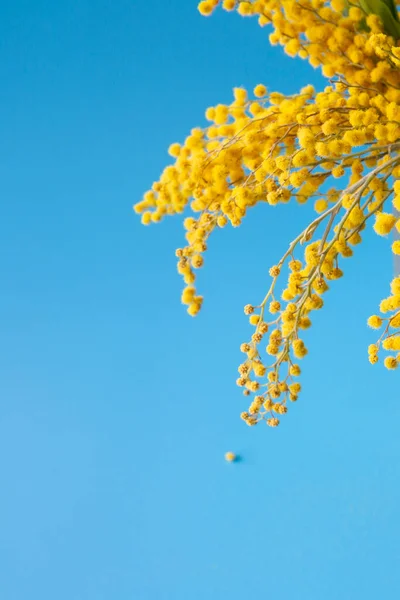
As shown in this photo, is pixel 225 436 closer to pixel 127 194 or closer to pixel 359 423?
pixel 359 423

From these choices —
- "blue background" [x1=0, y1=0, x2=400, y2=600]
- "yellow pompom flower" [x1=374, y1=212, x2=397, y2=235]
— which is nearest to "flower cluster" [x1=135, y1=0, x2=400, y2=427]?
"yellow pompom flower" [x1=374, y1=212, x2=397, y2=235]

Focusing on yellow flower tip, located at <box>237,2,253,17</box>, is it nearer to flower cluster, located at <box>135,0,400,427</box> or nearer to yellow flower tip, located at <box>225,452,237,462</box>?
flower cluster, located at <box>135,0,400,427</box>

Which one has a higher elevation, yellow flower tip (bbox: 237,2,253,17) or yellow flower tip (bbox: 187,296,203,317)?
yellow flower tip (bbox: 237,2,253,17)

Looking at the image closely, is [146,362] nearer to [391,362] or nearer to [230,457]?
[230,457]

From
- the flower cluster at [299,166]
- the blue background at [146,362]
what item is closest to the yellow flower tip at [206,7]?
the flower cluster at [299,166]

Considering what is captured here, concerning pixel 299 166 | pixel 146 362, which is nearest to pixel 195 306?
pixel 299 166

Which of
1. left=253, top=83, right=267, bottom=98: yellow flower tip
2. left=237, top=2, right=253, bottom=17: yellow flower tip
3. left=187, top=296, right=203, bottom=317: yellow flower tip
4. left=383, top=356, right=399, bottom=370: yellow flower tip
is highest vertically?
left=237, top=2, right=253, bottom=17: yellow flower tip

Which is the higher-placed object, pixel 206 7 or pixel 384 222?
pixel 206 7

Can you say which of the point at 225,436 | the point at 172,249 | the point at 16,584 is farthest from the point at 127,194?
the point at 16,584

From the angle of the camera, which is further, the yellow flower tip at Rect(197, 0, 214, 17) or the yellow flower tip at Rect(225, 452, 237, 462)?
the yellow flower tip at Rect(225, 452, 237, 462)
